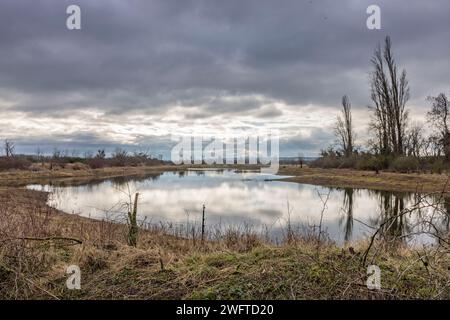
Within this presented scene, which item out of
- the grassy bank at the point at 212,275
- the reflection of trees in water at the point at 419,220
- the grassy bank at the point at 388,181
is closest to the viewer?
the grassy bank at the point at 212,275

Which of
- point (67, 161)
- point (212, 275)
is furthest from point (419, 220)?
point (67, 161)

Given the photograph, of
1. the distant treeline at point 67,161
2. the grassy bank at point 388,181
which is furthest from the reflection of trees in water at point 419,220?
the distant treeline at point 67,161

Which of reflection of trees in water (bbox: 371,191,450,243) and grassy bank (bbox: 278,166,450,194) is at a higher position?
reflection of trees in water (bbox: 371,191,450,243)

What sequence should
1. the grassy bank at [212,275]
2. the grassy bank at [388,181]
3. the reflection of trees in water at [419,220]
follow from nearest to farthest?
the grassy bank at [212,275], the reflection of trees in water at [419,220], the grassy bank at [388,181]

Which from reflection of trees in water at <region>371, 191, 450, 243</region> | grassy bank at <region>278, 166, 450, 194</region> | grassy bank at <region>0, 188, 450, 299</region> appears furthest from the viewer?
grassy bank at <region>278, 166, 450, 194</region>

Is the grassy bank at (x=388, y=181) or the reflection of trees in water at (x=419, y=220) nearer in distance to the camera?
the reflection of trees in water at (x=419, y=220)

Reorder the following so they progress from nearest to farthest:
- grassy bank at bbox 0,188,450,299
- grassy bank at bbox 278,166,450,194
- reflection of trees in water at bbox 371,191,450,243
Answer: grassy bank at bbox 0,188,450,299, reflection of trees in water at bbox 371,191,450,243, grassy bank at bbox 278,166,450,194

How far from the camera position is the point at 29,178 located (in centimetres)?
4391

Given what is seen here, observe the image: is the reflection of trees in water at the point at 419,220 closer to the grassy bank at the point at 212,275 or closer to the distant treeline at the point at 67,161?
the grassy bank at the point at 212,275

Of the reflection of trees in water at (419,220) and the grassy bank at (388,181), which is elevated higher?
the reflection of trees in water at (419,220)

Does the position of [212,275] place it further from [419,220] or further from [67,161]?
[67,161]

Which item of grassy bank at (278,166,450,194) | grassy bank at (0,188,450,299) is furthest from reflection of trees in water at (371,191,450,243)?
grassy bank at (278,166,450,194)

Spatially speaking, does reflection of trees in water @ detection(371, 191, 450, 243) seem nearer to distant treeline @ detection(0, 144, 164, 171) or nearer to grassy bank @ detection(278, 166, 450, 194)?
grassy bank @ detection(278, 166, 450, 194)
